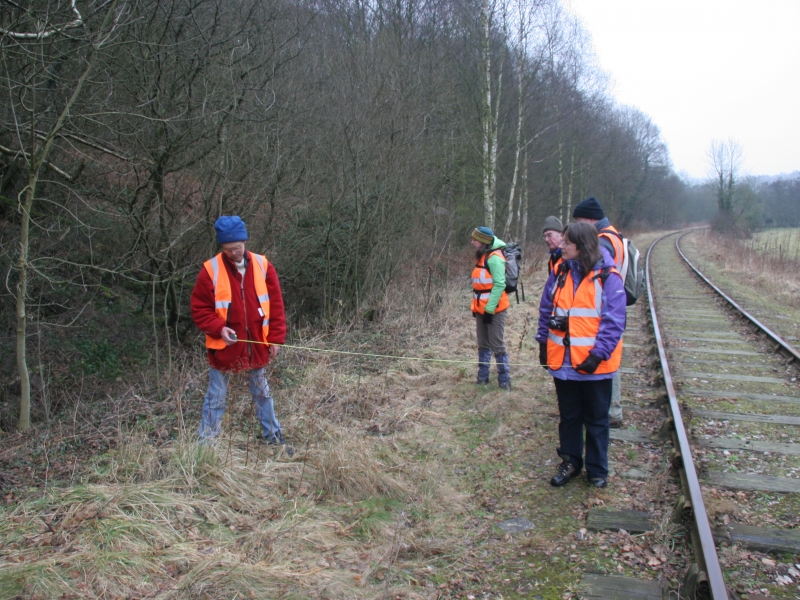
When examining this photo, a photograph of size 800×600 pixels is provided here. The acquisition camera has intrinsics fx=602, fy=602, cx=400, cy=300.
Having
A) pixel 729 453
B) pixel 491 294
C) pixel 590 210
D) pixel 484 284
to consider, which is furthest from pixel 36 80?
pixel 729 453

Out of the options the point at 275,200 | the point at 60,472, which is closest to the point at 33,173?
the point at 60,472

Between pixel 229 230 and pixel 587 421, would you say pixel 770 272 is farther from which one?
pixel 229 230

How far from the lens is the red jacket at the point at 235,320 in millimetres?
4707

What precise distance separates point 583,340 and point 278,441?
8.80 ft

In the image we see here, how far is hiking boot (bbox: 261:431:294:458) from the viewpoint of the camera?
5.06 metres

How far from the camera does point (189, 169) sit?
892cm

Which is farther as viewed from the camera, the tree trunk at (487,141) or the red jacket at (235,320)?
the tree trunk at (487,141)

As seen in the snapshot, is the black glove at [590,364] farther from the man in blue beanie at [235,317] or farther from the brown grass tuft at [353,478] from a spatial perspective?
the man in blue beanie at [235,317]

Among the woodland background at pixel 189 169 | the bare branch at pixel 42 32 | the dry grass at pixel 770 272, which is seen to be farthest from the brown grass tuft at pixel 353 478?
the dry grass at pixel 770 272

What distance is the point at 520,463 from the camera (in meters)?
5.15

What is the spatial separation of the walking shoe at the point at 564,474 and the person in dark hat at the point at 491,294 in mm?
2182

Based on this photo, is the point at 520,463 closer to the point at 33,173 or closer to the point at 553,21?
the point at 33,173

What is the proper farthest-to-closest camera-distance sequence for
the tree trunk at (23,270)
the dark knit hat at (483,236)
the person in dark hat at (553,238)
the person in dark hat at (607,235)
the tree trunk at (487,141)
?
the tree trunk at (487,141)
the dark knit hat at (483,236)
the tree trunk at (23,270)
the person in dark hat at (553,238)
the person in dark hat at (607,235)

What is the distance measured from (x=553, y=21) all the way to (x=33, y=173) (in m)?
20.0
